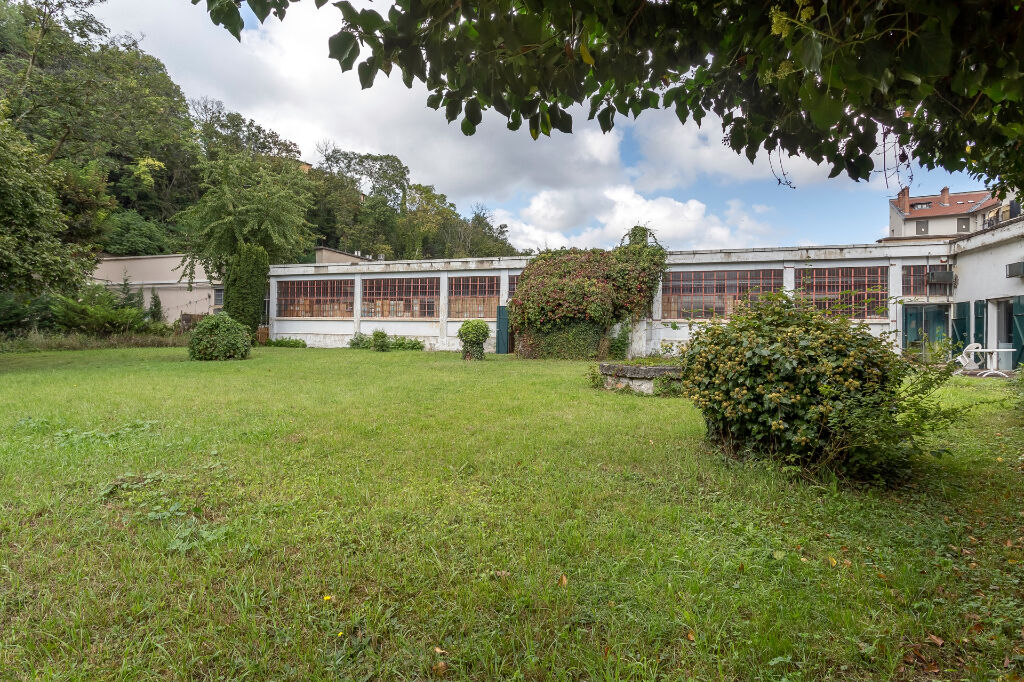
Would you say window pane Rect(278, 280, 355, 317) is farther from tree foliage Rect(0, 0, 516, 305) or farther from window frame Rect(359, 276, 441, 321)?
tree foliage Rect(0, 0, 516, 305)

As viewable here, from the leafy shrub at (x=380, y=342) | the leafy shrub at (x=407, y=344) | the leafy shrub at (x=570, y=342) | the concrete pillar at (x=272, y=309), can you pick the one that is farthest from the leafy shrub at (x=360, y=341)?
the leafy shrub at (x=570, y=342)

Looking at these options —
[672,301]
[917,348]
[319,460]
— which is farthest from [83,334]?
[917,348]

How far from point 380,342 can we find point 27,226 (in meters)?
10.9

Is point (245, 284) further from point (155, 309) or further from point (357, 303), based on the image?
point (155, 309)

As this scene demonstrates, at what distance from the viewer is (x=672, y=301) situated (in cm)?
1784

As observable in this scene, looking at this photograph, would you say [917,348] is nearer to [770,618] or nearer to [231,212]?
[770,618]

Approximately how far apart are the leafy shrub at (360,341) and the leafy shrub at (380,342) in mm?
704

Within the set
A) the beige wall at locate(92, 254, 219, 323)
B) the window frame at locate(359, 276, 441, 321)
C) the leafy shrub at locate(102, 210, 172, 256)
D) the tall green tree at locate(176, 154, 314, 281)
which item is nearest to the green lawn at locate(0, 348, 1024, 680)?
the window frame at locate(359, 276, 441, 321)

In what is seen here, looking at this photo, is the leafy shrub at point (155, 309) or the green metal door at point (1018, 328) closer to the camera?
the green metal door at point (1018, 328)

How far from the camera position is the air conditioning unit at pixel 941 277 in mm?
15664

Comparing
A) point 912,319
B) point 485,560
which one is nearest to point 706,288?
point 912,319

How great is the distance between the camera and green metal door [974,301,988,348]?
48.0 ft

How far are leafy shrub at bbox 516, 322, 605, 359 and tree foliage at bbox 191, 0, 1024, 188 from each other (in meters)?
12.8

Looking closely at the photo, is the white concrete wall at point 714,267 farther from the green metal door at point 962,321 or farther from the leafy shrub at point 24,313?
the leafy shrub at point 24,313
